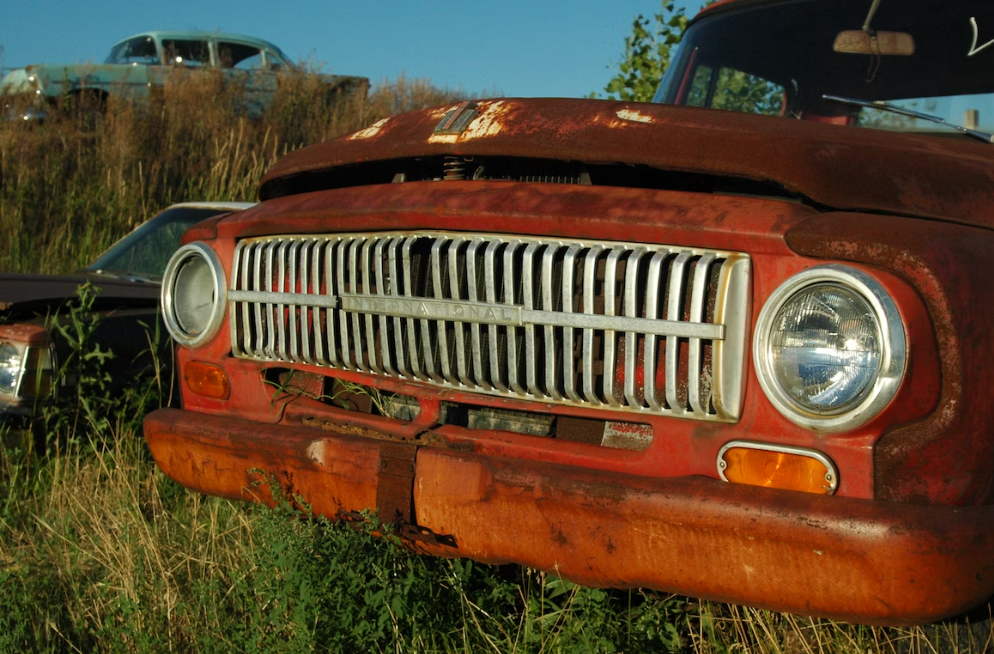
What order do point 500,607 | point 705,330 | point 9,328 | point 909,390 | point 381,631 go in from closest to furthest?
1. point 909,390
2. point 705,330
3. point 381,631
4. point 500,607
5. point 9,328

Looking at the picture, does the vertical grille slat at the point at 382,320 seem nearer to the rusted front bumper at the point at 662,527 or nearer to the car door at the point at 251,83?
the rusted front bumper at the point at 662,527

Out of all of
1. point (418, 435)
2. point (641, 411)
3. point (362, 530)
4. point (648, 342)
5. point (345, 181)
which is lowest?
point (362, 530)

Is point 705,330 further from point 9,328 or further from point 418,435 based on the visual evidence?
point 9,328

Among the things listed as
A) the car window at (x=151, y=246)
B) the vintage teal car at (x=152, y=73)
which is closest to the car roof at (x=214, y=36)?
the vintage teal car at (x=152, y=73)

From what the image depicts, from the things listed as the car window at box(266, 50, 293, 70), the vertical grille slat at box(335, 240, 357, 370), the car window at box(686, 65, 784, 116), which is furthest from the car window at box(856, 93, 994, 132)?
the car window at box(266, 50, 293, 70)

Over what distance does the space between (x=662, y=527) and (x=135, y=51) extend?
525 inches

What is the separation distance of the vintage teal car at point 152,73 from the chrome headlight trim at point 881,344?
30.2ft

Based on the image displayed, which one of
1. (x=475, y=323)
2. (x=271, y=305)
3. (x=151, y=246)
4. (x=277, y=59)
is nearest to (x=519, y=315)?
(x=475, y=323)

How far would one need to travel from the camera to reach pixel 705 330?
2.06 m

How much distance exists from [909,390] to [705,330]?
0.41m

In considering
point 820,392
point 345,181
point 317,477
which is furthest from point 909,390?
point 345,181

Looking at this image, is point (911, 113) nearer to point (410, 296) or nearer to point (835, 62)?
point (835, 62)

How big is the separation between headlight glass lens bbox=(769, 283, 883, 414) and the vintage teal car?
9.24m

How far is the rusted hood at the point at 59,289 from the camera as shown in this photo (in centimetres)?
382
